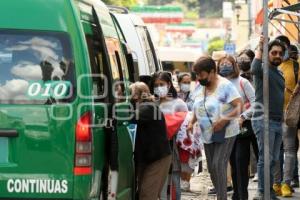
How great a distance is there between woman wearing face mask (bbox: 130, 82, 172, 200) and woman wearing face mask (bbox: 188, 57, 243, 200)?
0.63 meters

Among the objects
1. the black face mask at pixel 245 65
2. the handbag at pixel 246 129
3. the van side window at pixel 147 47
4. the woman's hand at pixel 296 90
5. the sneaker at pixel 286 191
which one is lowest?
the sneaker at pixel 286 191

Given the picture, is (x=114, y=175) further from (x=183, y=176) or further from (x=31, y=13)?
(x=183, y=176)

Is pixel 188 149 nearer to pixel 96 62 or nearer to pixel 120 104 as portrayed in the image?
pixel 120 104

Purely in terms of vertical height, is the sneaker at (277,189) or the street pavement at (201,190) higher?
the sneaker at (277,189)

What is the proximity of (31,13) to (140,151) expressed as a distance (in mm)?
2463

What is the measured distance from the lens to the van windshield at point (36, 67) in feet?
24.1

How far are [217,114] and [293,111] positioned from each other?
6.69 feet

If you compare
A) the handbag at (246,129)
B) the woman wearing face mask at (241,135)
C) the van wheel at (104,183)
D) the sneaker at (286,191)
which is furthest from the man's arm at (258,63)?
the van wheel at (104,183)

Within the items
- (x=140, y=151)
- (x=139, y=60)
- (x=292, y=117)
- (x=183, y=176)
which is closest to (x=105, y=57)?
(x=140, y=151)

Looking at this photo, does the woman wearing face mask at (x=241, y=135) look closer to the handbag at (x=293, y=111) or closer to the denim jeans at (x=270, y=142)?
the denim jeans at (x=270, y=142)

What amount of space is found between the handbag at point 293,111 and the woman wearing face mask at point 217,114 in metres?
1.79

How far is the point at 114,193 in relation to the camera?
8.21 m

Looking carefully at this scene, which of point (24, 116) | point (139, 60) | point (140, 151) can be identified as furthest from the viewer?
point (139, 60)

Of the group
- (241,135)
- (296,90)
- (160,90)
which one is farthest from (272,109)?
(160,90)
